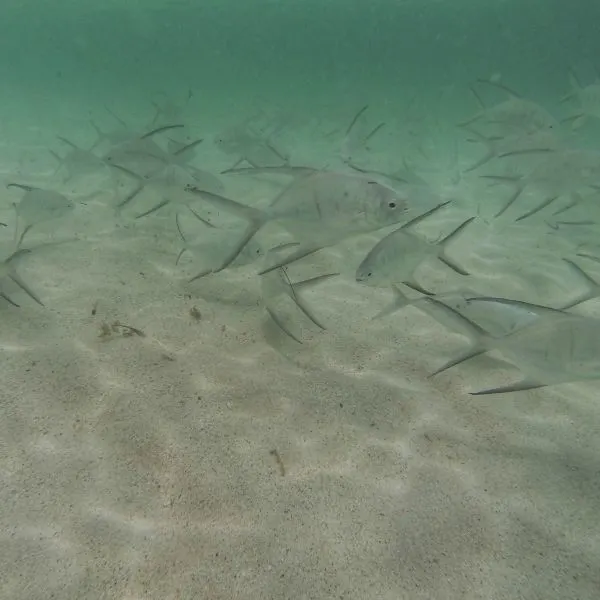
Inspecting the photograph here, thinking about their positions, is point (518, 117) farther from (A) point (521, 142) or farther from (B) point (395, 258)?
(B) point (395, 258)

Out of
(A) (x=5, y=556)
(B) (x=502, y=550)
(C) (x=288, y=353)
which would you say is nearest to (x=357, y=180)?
(C) (x=288, y=353)

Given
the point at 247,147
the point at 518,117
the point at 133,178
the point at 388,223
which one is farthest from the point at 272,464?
the point at 247,147

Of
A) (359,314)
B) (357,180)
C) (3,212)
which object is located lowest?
(3,212)

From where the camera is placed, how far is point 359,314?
167 inches

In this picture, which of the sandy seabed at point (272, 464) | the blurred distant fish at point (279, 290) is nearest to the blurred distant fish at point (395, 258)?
the blurred distant fish at point (279, 290)

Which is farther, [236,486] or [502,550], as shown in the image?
[236,486]

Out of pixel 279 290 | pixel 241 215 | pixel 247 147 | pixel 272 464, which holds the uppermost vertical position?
pixel 241 215

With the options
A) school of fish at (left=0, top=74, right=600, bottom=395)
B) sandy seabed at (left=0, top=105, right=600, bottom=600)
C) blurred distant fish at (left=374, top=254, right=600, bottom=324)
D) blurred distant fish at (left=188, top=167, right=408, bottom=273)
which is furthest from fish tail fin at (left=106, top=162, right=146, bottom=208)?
blurred distant fish at (left=374, top=254, right=600, bottom=324)

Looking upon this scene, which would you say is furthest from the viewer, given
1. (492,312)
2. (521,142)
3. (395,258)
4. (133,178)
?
(521,142)

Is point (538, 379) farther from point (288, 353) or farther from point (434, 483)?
point (288, 353)

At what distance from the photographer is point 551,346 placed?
7.84 ft

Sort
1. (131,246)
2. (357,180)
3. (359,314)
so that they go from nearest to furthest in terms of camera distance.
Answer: (357,180) < (359,314) < (131,246)

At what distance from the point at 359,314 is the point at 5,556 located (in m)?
3.06

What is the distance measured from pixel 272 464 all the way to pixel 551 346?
1.62 m
